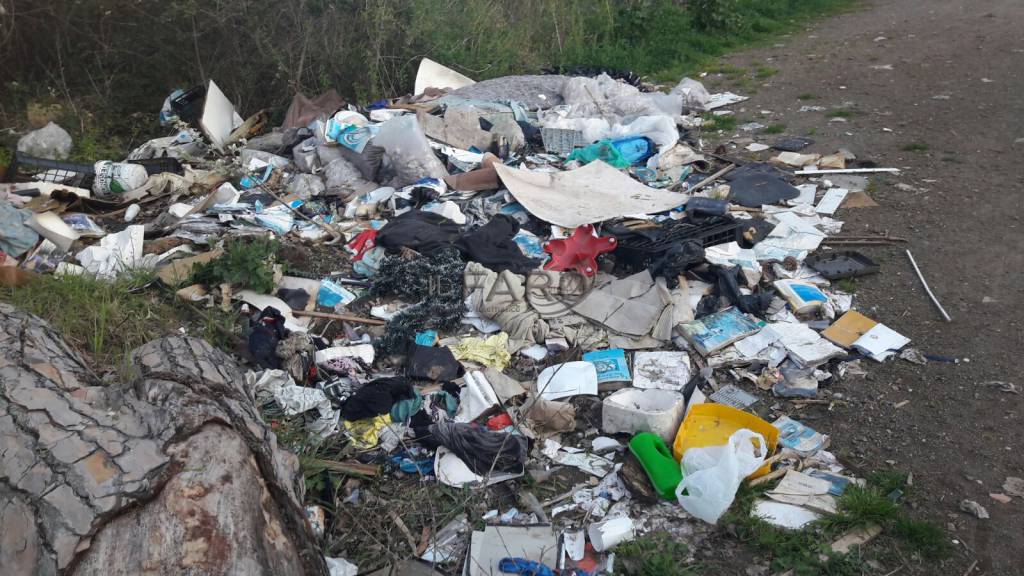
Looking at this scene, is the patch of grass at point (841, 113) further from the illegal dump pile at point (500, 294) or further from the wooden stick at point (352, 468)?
the wooden stick at point (352, 468)

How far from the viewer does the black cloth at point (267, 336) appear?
12.0ft

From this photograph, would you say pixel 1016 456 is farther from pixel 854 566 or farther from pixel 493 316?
pixel 493 316

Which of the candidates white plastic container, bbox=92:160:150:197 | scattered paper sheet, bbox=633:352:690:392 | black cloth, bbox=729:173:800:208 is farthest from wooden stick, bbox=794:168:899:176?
white plastic container, bbox=92:160:150:197

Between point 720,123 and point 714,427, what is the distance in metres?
4.68

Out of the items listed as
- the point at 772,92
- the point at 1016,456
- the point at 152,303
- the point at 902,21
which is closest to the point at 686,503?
the point at 1016,456

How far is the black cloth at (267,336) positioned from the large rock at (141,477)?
34.0 inches

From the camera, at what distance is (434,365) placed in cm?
374

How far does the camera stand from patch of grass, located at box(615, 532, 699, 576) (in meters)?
2.57

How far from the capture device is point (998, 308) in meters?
3.96

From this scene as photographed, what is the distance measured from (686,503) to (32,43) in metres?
7.75

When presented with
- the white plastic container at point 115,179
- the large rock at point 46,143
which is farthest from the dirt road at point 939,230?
the large rock at point 46,143

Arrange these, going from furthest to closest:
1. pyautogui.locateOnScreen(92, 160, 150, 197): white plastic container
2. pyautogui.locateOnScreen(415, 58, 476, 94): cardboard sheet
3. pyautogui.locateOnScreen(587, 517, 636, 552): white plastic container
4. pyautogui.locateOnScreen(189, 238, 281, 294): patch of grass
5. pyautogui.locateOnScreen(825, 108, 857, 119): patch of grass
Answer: pyautogui.locateOnScreen(415, 58, 476, 94): cardboard sheet < pyautogui.locateOnScreen(825, 108, 857, 119): patch of grass < pyautogui.locateOnScreen(92, 160, 150, 197): white plastic container < pyautogui.locateOnScreen(189, 238, 281, 294): patch of grass < pyautogui.locateOnScreen(587, 517, 636, 552): white plastic container

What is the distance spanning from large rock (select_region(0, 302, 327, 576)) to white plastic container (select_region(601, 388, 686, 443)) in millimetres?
1404

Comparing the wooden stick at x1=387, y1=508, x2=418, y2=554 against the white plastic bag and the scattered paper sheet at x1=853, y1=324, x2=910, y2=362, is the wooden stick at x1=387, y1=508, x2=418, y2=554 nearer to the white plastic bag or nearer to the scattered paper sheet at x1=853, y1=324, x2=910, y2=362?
the white plastic bag
